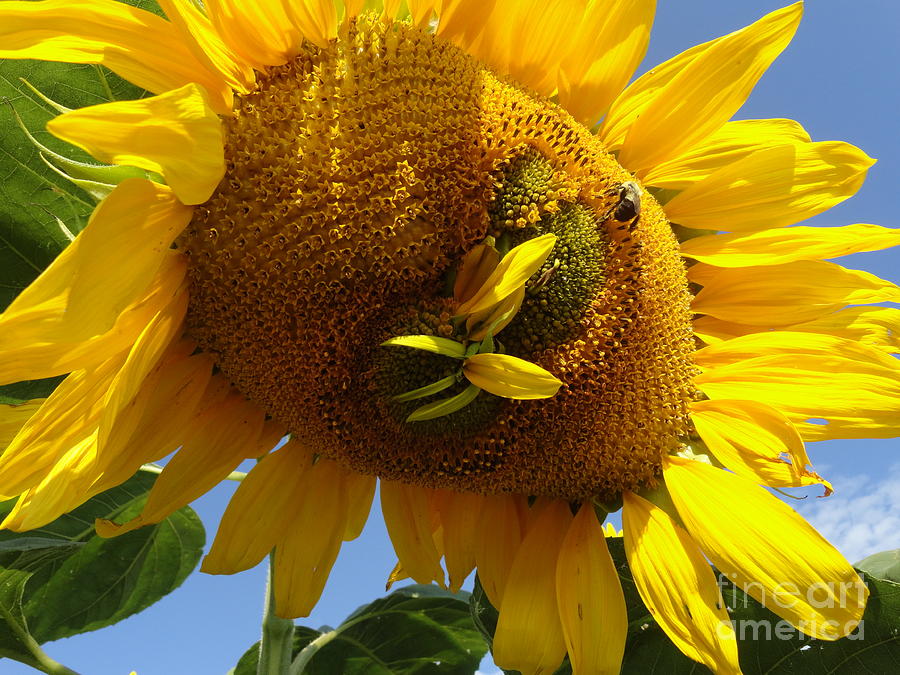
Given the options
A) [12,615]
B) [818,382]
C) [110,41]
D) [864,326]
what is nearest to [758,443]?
[818,382]

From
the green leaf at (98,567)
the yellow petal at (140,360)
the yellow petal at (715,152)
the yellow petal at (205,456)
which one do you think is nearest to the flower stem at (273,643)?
the green leaf at (98,567)

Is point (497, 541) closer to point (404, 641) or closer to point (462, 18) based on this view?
point (462, 18)

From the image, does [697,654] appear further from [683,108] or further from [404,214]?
[683,108]

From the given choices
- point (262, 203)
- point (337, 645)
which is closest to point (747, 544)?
point (262, 203)

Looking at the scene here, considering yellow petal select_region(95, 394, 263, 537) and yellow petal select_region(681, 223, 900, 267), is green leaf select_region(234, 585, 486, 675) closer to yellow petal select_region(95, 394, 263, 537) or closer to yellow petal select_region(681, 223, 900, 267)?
yellow petal select_region(95, 394, 263, 537)

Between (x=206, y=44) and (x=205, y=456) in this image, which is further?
(x=205, y=456)

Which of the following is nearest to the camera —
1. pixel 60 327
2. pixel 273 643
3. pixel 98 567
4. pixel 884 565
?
pixel 60 327

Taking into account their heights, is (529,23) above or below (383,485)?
above
